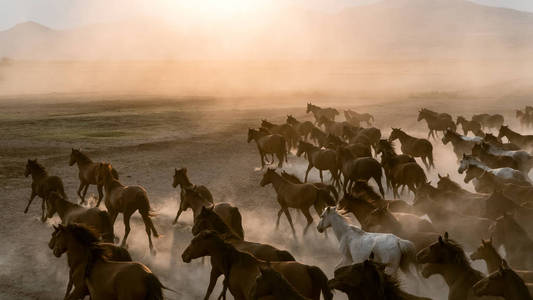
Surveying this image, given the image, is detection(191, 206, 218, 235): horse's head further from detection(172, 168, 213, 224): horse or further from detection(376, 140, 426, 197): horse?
detection(376, 140, 426, 197): horse

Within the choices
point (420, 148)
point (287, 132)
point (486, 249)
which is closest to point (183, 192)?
point (486, 249)

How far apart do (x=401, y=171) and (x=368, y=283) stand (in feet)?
25.3

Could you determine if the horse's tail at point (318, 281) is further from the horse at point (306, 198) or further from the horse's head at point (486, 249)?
the horse at point (306, 198)

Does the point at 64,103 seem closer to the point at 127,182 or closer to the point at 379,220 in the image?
the point at 127,182

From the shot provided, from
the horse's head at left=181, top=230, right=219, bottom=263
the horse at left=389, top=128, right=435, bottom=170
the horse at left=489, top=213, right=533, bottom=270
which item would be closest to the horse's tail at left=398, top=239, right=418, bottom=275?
the horse at left=489, top=213, right=533, bottom=270

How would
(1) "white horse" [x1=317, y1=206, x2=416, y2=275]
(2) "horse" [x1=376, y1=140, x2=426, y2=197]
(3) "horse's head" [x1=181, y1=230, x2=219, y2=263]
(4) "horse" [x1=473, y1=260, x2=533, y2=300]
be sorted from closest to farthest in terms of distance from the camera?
(4) "horse" [x1=473, y1=260, x2=533, y2=300]
(3) "horse's head" [x1=181, y1=230, x2=219, y2=263]
(1) "white horse" [x1=317, y1=206, x2=416, y2=275]
(2) "horse" [x1=376, y1=140, x2=426, y2=197]

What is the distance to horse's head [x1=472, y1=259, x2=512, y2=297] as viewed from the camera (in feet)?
17.5

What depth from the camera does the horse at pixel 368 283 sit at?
16.9 feet

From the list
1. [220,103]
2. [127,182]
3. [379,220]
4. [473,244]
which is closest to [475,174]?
[473,244]

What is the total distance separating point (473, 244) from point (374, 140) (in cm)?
1034

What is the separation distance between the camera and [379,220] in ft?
27.2

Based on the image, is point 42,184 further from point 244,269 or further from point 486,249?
point 486,249

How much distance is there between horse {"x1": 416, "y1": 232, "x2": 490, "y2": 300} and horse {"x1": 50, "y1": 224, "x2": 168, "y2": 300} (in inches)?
140

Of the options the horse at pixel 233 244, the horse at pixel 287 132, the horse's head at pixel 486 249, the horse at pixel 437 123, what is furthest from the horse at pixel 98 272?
the horse at pixel 437 123
